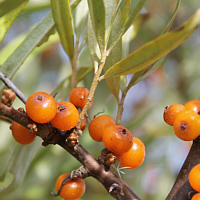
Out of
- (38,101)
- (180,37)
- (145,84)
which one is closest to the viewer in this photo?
(180,37)

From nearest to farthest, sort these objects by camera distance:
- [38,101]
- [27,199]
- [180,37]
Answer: [180,37], [38,101], [27,199]

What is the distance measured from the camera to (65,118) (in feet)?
2.52

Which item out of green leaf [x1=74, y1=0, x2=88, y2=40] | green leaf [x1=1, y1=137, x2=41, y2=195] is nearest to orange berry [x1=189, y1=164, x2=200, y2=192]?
green leaf [x1=1, y1=137, x2=41, y2=195]

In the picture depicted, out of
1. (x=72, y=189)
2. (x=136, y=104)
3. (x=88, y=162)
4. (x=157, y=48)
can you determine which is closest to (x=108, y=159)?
(x=88, y=162)

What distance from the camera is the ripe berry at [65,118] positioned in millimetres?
768

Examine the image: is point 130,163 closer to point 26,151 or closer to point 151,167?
point 26,151

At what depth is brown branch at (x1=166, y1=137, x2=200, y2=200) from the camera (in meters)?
0.85

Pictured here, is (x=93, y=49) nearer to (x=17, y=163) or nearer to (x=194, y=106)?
(x=194, y=106)

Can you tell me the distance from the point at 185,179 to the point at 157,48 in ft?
1.53

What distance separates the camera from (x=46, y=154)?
167cm

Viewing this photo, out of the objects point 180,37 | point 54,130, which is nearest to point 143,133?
point 54,130

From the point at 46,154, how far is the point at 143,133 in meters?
0.73

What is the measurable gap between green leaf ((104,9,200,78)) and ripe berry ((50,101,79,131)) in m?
0.15

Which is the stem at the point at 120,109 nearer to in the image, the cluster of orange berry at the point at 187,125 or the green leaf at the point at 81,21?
the cluster of orange berry at the point at 187,125
